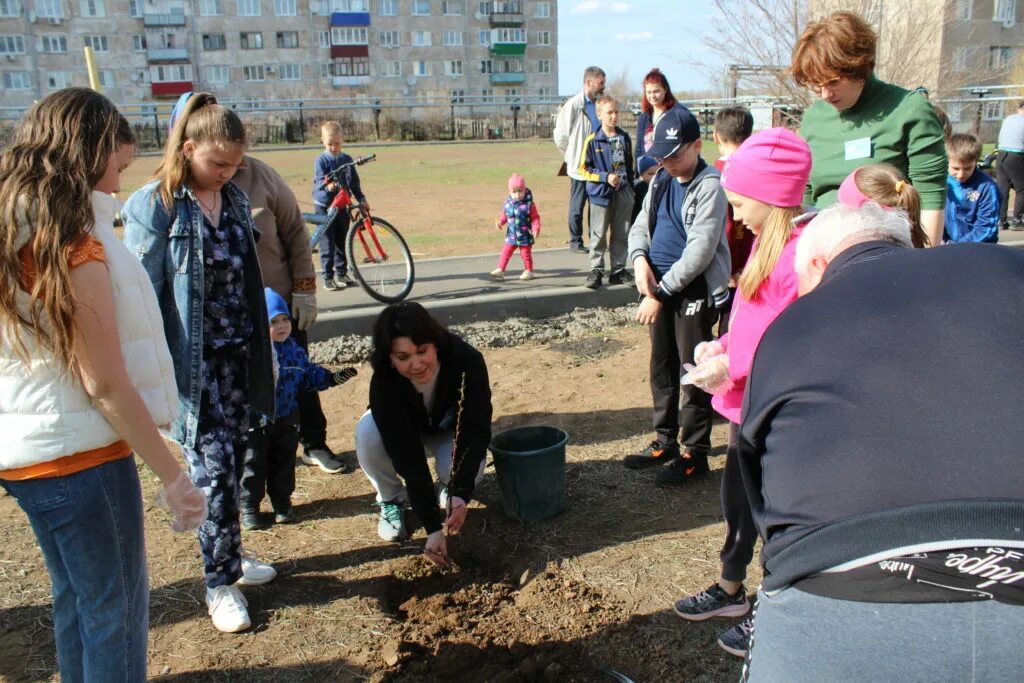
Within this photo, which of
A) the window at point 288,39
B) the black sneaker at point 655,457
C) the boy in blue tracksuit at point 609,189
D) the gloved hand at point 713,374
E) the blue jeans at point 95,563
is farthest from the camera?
the window at point 288,39

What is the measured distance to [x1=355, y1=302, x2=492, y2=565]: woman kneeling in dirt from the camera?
130 inches

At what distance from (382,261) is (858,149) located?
5484 millimetres

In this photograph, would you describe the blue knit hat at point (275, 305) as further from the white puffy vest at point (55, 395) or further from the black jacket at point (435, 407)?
the white puffy vest at point (55, 395)

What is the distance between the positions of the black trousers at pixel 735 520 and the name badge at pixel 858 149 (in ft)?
4.44

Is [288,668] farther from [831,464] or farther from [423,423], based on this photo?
[831,464]

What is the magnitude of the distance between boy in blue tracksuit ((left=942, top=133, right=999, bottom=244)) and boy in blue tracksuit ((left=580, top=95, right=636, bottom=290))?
2939 millimetres

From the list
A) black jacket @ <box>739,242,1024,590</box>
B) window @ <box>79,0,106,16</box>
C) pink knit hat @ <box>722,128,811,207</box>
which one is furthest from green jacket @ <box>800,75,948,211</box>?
window @ <box>79,0,106,16</box>

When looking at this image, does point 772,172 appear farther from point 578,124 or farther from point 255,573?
point 578,124

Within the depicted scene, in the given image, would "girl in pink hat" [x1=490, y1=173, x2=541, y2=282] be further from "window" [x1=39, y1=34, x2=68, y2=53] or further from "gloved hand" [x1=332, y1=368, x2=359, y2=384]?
"window" [x1=39, y1=34, x2=68, y2=53]

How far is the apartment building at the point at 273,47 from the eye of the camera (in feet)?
199

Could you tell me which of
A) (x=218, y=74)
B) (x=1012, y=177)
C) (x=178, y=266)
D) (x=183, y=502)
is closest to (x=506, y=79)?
(x=218, y=74)

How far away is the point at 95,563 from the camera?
2.08 metres

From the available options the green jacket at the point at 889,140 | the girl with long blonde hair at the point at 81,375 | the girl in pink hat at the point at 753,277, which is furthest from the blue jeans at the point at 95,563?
the green jacket at the point at 889,140

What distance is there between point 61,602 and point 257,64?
70767 millimetres
